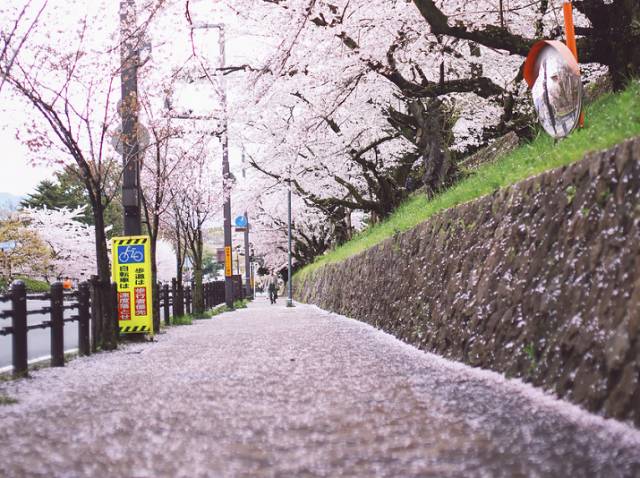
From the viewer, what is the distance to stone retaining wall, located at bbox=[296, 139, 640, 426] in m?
4.05

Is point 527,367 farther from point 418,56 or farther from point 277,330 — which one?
point 418,56

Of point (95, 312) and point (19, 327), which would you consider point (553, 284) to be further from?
point (95, 312)

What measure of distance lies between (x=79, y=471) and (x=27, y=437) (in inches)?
43.5

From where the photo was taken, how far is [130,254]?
12.4 meters

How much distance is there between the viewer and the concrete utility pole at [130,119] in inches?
473

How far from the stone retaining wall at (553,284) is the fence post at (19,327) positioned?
4.85 meters

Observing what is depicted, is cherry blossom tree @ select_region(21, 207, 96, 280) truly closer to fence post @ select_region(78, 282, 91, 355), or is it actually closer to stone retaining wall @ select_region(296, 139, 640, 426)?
fence post @ select_region(78, 282, 91, 355)

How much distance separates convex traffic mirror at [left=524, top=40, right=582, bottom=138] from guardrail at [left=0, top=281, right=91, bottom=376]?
6273 mm

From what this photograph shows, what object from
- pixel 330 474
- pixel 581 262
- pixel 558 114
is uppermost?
pixel 558 114

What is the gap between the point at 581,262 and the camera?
472 centimetres

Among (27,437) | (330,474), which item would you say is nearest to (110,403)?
(27,437)

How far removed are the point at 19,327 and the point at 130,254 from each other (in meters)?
4.99

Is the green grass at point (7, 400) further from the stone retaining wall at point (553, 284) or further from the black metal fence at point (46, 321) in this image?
the stone retaining wall at point (553, 284)

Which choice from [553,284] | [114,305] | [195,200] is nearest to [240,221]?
[195,200]
